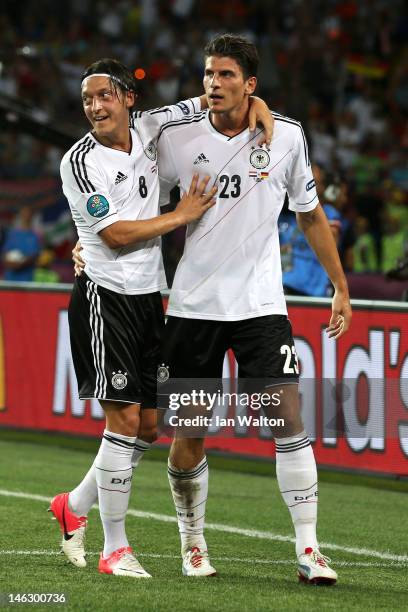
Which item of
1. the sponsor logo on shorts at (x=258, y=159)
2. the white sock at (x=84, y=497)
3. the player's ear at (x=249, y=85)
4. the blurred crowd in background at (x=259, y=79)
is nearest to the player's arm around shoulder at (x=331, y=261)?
the sponsor logo on shorts at (x=258, y=159)

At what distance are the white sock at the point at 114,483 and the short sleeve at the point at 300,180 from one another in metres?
1.28

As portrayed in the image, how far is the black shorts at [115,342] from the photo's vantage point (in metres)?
5.82

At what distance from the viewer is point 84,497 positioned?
6.27 meters

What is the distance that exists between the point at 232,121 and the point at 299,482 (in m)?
1.58

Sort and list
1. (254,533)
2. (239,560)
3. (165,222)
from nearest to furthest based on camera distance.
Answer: (165,222), (239,560), (254,533)

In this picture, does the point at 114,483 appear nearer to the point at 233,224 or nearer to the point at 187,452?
the point at 187,452

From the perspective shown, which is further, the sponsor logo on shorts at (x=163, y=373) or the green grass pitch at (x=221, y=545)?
the sponsor logo on shorts at (x=163, y=373)

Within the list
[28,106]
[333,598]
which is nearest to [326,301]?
[333,598]

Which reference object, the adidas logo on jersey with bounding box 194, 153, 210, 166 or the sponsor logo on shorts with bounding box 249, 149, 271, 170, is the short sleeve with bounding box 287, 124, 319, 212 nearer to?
the sponsor logo on shorts with bounding box 249, 149, 271, 170

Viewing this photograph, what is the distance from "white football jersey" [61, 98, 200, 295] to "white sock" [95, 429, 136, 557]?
65 centimetres

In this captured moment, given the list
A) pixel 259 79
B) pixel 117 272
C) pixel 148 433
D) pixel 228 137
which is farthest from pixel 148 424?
pixel 259 79

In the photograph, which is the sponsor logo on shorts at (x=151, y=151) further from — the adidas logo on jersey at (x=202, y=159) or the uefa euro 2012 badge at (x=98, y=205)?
the uefa euro 2012 badge at (x=98, y=205)

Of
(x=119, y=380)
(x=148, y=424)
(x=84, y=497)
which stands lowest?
(x=84, y=497)

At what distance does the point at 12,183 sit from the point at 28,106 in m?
3.72
